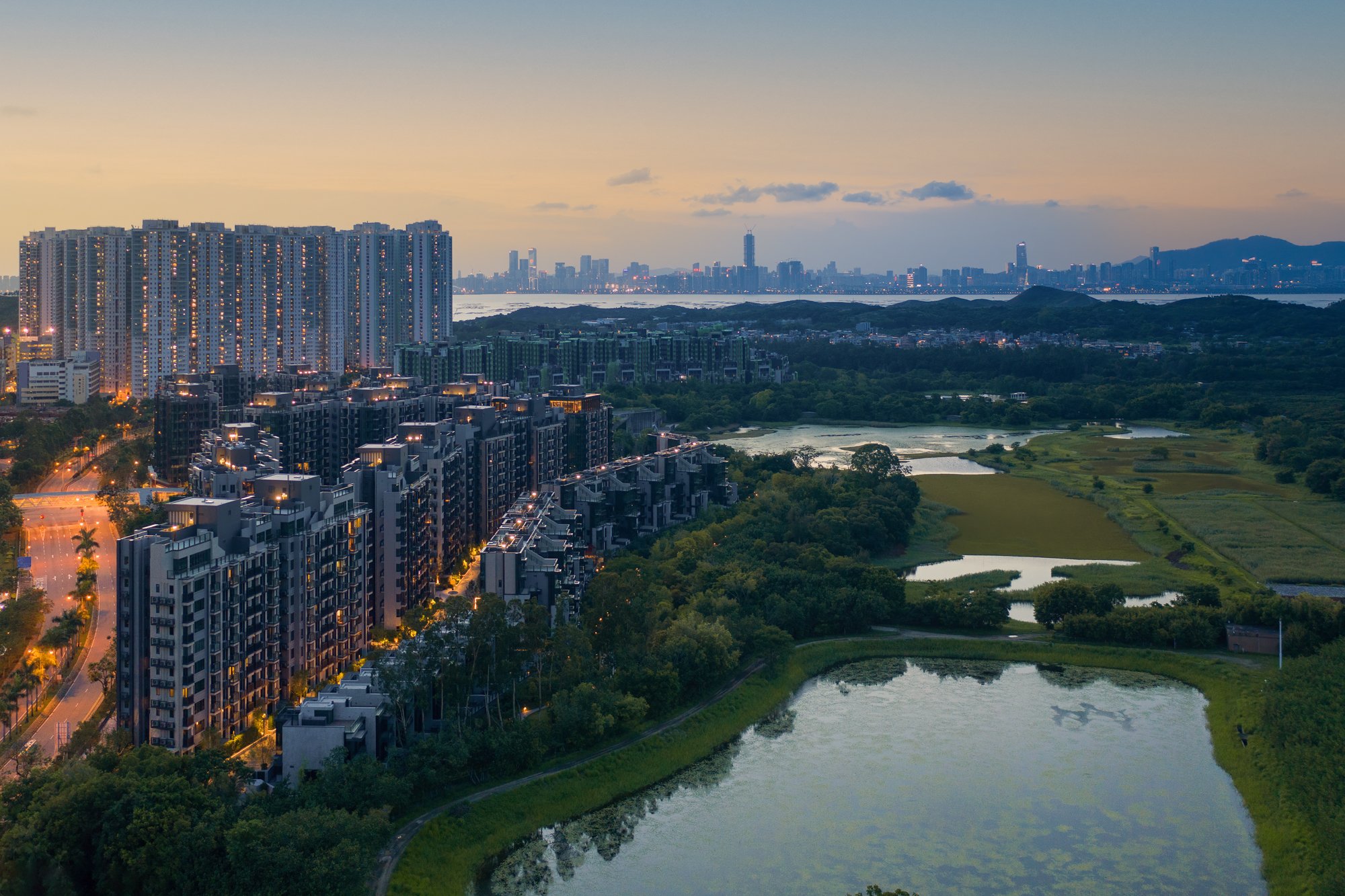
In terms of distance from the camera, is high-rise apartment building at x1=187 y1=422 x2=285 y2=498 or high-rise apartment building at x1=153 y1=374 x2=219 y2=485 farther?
high-rise apartment building at x1=153 y1=374 x2=219 y2=485

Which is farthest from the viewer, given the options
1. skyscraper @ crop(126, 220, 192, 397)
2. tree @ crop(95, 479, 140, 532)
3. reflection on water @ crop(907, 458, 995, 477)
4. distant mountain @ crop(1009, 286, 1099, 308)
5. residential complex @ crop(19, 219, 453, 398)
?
distant mountain @ crop(1009, 286, 1099, 308)

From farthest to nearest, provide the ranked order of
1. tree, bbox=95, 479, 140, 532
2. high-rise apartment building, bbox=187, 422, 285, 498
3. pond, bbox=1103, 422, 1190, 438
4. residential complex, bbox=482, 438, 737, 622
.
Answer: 1. pond, bbox=1103, 422, 1190, 438
2. tree, bbox=95, 479, 140, 532
3. high-rise apartment building, bbox=187, 422, 285, 498
4. residential complex, bbox=482, 438, 737, 622

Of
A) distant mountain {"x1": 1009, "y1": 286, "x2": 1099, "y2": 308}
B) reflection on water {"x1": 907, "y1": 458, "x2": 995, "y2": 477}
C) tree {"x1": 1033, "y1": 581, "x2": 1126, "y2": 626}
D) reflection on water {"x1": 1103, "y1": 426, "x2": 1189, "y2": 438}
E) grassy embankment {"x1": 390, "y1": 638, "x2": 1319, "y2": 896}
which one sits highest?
distant mountain {"x1": 1009, "y1": 286, "x2": 1099, "y2": 308}

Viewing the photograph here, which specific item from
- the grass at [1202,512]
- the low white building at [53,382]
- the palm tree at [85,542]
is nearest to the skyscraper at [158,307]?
the low white building at [53,382]

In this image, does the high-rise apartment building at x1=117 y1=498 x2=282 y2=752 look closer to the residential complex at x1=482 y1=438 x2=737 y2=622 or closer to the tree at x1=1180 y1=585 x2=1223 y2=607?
the residential complex at x1=482 y1=438 x2=737 y2=622

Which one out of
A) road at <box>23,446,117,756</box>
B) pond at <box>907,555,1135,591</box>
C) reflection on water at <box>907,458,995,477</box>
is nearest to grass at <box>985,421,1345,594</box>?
pond at <box>907,555,1135,591</box>

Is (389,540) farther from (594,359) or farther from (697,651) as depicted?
(594,359)

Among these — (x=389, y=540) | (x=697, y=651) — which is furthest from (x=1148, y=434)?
(x=389, y=540)
